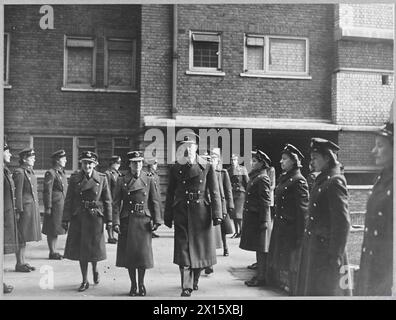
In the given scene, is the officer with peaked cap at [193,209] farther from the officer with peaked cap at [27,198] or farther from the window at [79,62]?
the window at [79,62]

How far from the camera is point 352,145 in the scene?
10.3 m

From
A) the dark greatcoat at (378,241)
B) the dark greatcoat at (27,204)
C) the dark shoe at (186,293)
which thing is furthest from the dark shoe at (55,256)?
the dark greatcoat at (378,241)

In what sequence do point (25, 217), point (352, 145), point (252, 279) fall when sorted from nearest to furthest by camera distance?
point (252, 279), point (25, 217), point (352, 145)

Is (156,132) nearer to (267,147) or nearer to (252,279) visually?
(267,147)

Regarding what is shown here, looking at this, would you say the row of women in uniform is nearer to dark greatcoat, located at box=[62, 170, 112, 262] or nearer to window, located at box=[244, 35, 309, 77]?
dark greatcoat, located at box=[62, 170, 112, 262]

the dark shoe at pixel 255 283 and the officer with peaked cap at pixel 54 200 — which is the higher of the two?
the officer with peaked cap at pixel 54 200

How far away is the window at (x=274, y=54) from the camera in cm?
1175

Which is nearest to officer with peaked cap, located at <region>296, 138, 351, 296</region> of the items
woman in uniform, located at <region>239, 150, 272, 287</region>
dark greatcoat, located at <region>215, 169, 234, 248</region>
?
woman in uniform, located at <region>239, 150, 272, 287</region>

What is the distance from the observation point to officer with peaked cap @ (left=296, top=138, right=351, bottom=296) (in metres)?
4.46

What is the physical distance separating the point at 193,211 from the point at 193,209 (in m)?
0.03

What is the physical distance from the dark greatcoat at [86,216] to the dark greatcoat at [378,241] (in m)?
3.46

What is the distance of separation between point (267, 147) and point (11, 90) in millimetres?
6776
